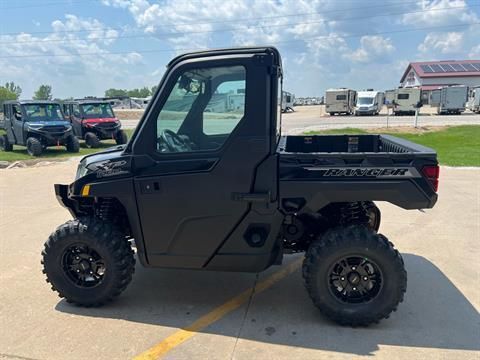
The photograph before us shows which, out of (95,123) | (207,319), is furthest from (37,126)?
(207,319)

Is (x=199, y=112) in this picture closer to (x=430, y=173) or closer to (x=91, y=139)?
(x=430, y=173)

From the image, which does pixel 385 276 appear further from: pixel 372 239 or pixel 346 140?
pixel 346 140

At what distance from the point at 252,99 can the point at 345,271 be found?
1.68m

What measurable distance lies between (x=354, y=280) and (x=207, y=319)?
1.34 m

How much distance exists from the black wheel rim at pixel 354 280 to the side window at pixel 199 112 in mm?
1500

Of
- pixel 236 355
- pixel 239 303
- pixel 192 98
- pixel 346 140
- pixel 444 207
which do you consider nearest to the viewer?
pixel 236 355

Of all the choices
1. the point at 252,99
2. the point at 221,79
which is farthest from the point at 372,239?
the point at 221,79

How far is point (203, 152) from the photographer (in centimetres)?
333

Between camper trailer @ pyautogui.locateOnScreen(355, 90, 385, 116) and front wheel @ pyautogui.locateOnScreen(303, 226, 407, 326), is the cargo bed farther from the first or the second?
camper trailer @ pyautogui.locateOnScreen(355, 90, 385, 116)

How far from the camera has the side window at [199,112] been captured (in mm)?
3324

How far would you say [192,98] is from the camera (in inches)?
135

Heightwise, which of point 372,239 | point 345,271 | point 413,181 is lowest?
point 345,271

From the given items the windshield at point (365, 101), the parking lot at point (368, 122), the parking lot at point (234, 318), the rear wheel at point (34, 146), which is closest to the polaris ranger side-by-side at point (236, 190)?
the parking lot at point (234, 318)

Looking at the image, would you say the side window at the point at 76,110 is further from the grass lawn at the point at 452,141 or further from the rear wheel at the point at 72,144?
the grass lawn at the point at 452,141
